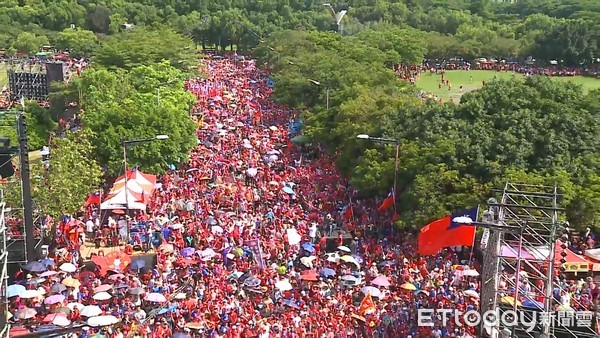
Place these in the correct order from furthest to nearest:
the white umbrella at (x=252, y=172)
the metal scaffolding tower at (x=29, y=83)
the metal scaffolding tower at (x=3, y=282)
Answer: the metal scaffolding tower at (x=29, y=83) → the white umbrella at (x=252, y=172) → the metal scaffolding tower at (x=3, y=282)

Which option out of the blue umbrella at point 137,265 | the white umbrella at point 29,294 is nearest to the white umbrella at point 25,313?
the white umbrella at point 29,294

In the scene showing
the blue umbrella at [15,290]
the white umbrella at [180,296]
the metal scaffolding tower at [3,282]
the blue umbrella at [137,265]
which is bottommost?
the blue umbrella at [137,265]

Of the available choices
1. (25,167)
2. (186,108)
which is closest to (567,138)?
(25,167)

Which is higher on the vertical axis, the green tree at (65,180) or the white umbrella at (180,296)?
the green tree at (65,180)

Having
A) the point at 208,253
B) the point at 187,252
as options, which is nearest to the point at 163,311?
the point at 208,253

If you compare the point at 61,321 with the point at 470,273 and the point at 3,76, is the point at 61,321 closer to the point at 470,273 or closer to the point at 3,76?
the point at 470,273

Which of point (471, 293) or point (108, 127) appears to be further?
point (108, 127)

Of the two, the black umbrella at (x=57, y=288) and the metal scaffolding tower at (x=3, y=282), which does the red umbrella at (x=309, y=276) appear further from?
the metal scaffolding tower at (x=3, y=282)

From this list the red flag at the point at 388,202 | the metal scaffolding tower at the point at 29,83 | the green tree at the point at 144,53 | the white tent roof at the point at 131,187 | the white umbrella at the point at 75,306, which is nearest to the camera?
the white umbrella at the point at 75,306
